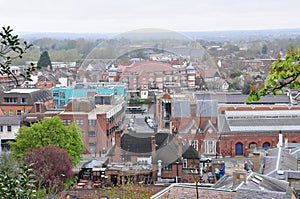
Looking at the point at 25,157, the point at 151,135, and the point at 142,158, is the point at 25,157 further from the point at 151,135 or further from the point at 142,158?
the point at 151,135

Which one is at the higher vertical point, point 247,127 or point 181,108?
point 181,108

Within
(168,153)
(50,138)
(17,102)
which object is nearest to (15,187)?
(168,153)

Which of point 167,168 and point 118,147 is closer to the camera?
point 118,147

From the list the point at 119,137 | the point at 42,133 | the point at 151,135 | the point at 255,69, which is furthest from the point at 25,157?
the point at 255,69

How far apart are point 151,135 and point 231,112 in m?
18.6

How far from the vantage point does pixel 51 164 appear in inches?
763

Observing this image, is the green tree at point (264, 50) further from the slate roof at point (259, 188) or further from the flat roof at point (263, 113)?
the slate roof at point (259, 188)

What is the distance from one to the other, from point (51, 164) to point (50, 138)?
326 cm

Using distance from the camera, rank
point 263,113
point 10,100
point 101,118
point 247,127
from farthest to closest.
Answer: point 10,100 < point 263,113 < point 247,127 < point 101,118

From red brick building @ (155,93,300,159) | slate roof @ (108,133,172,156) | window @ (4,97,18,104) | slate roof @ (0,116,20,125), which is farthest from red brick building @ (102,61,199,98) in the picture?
window @ (4,97,18,104)

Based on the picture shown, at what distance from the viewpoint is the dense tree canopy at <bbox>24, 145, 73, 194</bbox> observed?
18.7 meters

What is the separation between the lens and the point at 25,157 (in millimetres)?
19781

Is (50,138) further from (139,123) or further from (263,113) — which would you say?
(263,113)

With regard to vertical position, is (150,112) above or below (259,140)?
above
